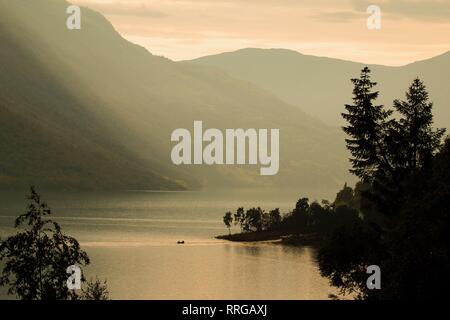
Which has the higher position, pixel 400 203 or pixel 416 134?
pixel 416 134

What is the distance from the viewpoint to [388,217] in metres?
76.7

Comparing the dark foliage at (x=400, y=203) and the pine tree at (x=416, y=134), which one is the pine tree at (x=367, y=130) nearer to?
the dark foliage at (x=400, y=203)

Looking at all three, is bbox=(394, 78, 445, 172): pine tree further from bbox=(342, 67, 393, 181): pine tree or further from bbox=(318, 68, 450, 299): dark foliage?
bbox=(342, 67, 393, 181): pine tree

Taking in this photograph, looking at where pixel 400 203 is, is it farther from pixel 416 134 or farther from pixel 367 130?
pixel 367 130

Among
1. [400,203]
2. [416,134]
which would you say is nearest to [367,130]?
[416,134]

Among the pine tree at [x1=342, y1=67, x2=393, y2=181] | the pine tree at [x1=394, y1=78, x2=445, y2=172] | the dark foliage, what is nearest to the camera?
the dark foliage

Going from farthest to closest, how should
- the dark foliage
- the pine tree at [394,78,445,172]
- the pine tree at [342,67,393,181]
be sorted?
the pine tree at [394,78,445,172], the pine tree at [342,67,393,181], the dark foliage

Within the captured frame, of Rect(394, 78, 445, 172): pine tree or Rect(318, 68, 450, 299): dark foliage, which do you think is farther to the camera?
Rect(394, 78, 445, 172): pine tree

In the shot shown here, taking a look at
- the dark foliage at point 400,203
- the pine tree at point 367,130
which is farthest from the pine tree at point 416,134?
the pine tree at point 367,130

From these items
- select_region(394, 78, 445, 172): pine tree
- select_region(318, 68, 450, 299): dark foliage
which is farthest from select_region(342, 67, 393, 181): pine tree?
select_region(394, 78, 445, 172): pine tree
